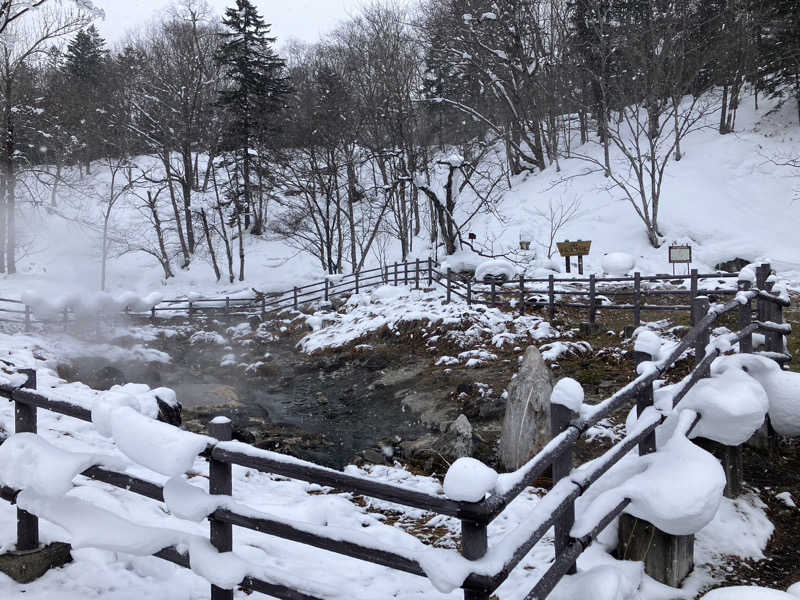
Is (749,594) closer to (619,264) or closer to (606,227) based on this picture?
(619,264)

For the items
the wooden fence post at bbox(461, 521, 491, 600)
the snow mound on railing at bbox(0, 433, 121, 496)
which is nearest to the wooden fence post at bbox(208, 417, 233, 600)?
the snow mound on railing at bbox(0, 433, 121, 496)

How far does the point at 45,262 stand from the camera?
30.7 metres

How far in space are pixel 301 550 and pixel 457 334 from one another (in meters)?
10.2

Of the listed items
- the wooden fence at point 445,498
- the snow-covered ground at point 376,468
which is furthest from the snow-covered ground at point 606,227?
the wooden fence at point 445,498

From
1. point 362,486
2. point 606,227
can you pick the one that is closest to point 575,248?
point 606,227

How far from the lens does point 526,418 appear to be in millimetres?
7305

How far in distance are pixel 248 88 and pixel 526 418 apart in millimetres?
30045

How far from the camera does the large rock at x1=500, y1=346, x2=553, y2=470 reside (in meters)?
7.21

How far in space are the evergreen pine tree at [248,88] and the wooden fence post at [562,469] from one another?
31.1 m

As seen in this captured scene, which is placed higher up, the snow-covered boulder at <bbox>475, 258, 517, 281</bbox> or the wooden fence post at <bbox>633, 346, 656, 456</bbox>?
the snow-covered boulder at <bbox>475, 258, 517, 281</bbox>

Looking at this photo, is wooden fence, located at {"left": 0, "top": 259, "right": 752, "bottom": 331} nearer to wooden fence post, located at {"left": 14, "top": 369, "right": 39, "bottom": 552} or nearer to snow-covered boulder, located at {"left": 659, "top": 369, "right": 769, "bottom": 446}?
snow-covered boulder, located at {"left": 659, "top": 369, "right": 769, "bottom": 446}

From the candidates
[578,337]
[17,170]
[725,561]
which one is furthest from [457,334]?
[17,170]

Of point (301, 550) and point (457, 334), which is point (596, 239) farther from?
point (301, 550)

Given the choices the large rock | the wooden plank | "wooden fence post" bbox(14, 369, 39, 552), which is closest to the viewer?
the wooden plank
